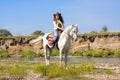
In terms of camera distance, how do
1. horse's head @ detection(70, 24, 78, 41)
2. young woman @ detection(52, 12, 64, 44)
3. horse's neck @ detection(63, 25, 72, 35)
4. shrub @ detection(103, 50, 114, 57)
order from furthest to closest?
shrub @ detection(103, 50, 114, 57) → young woman @ detection(52, 12, 64, 44) → horse's neck @ detection(63, 25, 72, 35) → horse's head @ detection(70, 24, 78, 41)

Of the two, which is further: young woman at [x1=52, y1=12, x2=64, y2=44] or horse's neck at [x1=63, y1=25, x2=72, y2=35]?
young woman at [x1=52, y1=12, x2=64, y2=44]

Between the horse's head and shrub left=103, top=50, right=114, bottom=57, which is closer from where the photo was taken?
the horse's head

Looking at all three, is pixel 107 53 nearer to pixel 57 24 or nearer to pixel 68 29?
pixel 57 24

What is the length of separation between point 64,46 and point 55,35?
1.10m

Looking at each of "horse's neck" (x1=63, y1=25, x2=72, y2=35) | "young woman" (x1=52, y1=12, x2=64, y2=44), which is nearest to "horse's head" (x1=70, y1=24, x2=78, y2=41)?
"horse's neck" (x1=63, y1=25, x2=72, y2=35)

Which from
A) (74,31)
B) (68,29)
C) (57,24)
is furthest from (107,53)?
(74,31)

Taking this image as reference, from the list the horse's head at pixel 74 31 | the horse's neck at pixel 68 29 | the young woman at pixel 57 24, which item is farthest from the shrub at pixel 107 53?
the horse's head at pixel 74 31

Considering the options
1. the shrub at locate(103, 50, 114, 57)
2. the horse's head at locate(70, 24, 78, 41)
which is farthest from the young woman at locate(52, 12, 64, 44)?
the shrub at locate(103, 50, 114, 57)

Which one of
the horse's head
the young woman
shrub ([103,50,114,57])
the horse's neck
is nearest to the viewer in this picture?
the horse's head

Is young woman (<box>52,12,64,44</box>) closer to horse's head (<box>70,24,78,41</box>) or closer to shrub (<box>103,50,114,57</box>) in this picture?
horse's head (<box>70,24,78,41</box>)

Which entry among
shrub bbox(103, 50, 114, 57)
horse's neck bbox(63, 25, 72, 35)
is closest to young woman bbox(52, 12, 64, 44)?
horse's neck bbox(63, 25, 72, 35)

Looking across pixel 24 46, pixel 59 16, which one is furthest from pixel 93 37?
pixel 59 16

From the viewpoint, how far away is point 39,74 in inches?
691

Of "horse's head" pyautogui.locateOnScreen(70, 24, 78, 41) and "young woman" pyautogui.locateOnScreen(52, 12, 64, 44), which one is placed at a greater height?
"young woman" pyautogui.locateOnScreen(52, 12, 64, 44)
